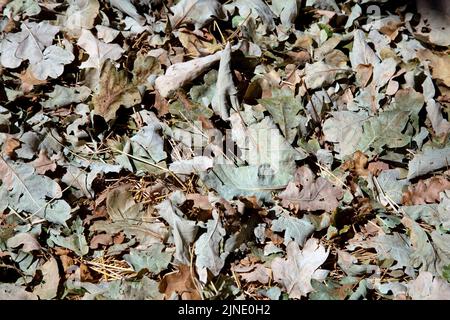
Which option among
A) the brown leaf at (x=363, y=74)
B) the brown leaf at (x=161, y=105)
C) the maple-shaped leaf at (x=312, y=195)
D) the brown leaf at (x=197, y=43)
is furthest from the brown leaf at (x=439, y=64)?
the brown leaf at (x=161, y=105)

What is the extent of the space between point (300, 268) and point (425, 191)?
2.17ft

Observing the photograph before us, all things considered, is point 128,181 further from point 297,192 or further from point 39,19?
point 39,19

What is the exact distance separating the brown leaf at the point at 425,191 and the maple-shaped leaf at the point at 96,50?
145 centimetres

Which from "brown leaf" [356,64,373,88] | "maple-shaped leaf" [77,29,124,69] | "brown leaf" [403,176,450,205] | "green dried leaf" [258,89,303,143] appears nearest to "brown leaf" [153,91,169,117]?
"maple-shaped leaf" [77,29,124,69]

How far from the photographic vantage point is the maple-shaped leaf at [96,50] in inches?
97.1

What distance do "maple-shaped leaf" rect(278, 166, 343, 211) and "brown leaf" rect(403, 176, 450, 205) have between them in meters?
0.30

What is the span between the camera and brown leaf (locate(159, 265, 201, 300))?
6.27 feet

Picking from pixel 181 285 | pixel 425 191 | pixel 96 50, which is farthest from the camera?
pixel 96 50

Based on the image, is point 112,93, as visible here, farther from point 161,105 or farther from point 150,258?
point 150,258

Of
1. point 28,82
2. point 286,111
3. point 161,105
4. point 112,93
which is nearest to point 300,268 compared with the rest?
point 286,111

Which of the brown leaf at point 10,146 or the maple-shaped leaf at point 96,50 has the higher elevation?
the maple-shaped leaf at point 96,50

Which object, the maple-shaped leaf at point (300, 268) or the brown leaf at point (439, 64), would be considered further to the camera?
the brown leaf at point (439, 64)

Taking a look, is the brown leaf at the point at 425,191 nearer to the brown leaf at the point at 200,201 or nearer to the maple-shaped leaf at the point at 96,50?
the brown leaf at the point at 200,201

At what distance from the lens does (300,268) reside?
2.01m
